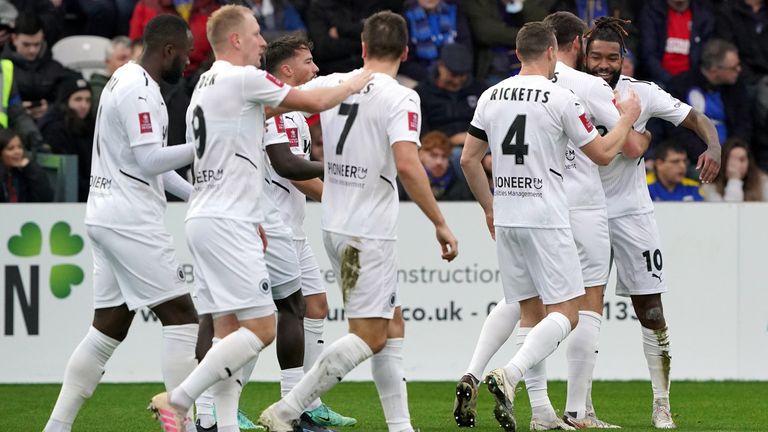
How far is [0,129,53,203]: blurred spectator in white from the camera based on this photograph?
1267cm

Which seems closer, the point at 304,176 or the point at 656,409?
the point at 304,176

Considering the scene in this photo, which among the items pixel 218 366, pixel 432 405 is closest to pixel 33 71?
pixel 432 405

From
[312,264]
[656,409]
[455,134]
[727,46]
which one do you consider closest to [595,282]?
[656,409]

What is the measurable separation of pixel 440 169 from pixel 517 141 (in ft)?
17.4

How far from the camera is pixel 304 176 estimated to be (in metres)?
7.94

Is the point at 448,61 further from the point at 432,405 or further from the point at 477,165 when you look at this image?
the point at 477,165

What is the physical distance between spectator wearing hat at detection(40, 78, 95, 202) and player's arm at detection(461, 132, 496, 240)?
5959 mm

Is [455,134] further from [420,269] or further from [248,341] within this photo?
[248,341]

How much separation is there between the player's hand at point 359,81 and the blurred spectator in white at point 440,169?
20.0ft

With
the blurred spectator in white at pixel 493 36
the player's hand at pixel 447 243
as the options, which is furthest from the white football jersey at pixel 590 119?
the blurred spectator in white at pixel 493 36

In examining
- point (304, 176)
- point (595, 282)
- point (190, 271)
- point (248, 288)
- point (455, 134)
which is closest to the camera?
point (248, 288)

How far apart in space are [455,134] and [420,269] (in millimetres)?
2489

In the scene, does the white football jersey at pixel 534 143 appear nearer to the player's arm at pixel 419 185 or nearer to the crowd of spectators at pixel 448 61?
the player's arm at pixel 419 185

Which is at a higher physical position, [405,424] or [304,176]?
[304,176]
